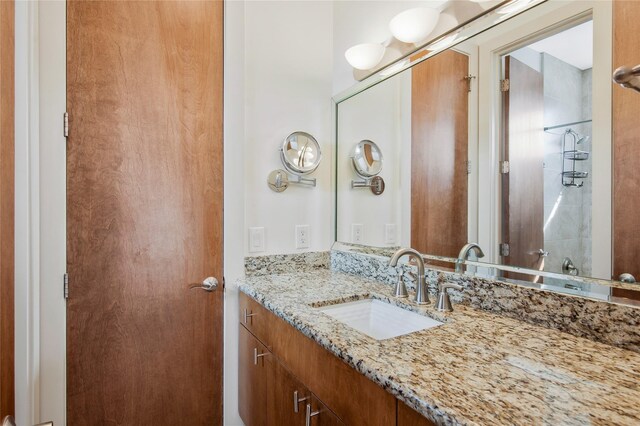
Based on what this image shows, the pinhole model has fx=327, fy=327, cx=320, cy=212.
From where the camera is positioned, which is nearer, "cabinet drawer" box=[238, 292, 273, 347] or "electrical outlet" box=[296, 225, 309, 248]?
"cabinet drawer" box=[238, 292, 273, 347]

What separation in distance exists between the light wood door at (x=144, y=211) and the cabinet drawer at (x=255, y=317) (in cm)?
14

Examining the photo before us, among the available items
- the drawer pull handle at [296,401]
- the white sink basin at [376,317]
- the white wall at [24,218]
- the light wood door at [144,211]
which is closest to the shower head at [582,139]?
the white sink basin at [376,317]

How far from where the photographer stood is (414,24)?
140cm

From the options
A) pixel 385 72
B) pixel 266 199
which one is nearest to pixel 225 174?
pixel 266 199

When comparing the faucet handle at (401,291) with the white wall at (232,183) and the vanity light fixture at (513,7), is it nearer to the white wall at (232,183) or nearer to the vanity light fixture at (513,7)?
the white wall at (232,183)

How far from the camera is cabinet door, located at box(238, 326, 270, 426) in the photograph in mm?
1331

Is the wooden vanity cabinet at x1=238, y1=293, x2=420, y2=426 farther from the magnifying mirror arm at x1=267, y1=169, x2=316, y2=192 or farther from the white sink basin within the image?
the magnifying mirror arm at x1=267, y1=169, x2=316, y2=192

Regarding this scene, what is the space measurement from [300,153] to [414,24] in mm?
800

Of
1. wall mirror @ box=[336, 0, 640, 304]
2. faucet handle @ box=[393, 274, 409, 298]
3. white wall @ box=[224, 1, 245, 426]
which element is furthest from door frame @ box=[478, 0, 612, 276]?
white wall @ box=[224, 1, 245, 426]

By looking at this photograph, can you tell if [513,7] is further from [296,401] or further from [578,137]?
[296,401]

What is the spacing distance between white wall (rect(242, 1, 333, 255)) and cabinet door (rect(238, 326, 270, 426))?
1.55 feet

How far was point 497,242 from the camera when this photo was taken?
1139 mm

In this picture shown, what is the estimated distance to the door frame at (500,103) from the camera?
0.88 m

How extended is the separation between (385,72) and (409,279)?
1.01 metres
